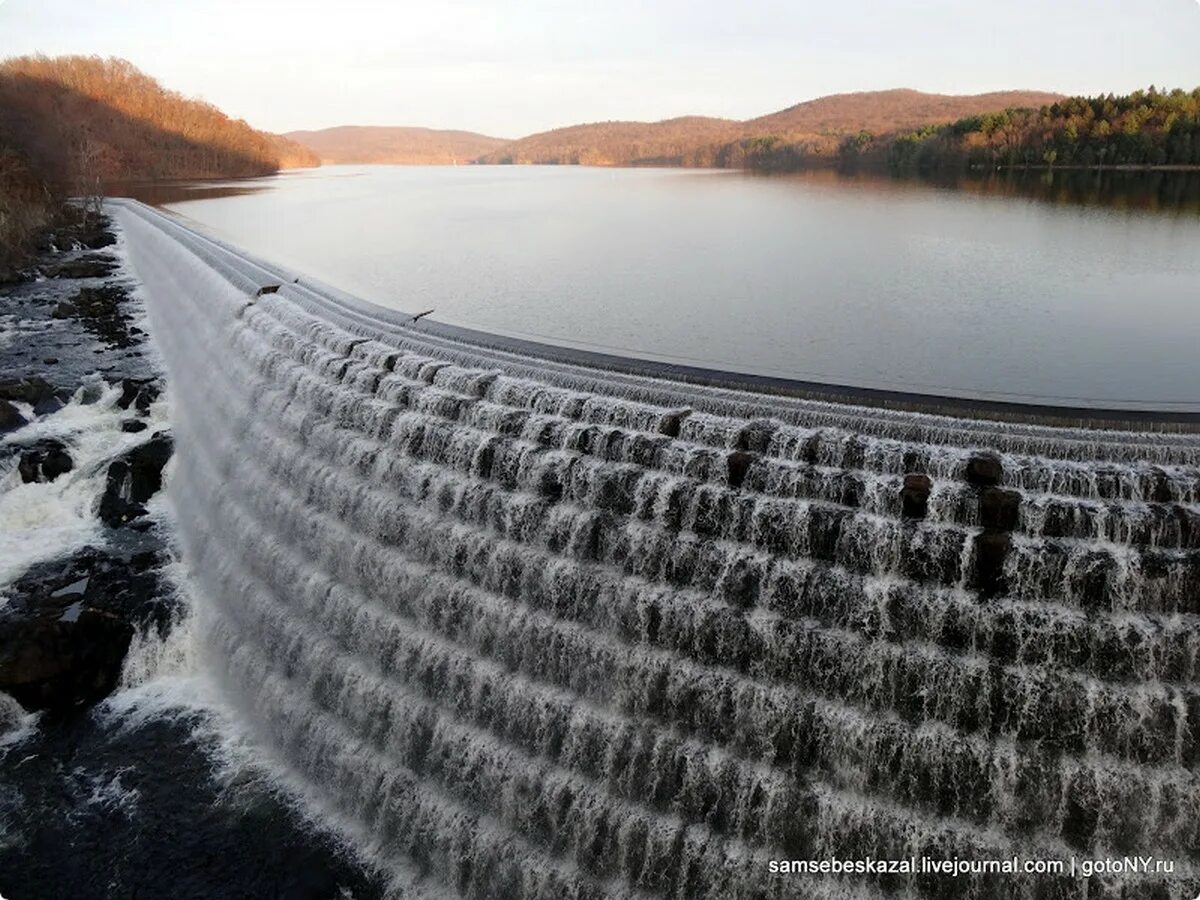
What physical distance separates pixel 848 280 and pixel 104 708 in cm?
1751

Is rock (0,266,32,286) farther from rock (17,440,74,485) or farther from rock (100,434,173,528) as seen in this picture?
rock (100,434,173,528)

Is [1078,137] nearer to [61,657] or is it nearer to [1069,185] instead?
[1069,185]

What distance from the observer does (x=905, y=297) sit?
18953mm

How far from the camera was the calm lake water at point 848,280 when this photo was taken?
14352mm

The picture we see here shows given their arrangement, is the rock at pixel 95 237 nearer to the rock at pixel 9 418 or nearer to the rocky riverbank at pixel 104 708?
the rocky riverbank at pixel 104 708

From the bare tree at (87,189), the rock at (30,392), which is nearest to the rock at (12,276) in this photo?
the bare tree at (87,189)

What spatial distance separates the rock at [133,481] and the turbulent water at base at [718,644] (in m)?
4.96

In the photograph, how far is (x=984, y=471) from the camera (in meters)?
7.67

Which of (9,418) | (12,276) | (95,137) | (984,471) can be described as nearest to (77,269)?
(12,276)

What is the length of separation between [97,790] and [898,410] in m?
10.0

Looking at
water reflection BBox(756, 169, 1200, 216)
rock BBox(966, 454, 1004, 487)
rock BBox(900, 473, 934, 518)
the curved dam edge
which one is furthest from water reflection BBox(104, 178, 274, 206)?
rock BBox(966, 454, 1004, 487)

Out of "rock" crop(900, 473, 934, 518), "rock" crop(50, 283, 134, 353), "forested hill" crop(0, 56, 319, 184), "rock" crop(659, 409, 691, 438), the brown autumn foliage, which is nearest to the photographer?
"rock" crop(900, 473, 934, 518)

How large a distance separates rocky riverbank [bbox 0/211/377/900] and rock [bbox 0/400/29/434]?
3 centimetres

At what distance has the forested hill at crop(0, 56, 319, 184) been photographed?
55.0 metres
